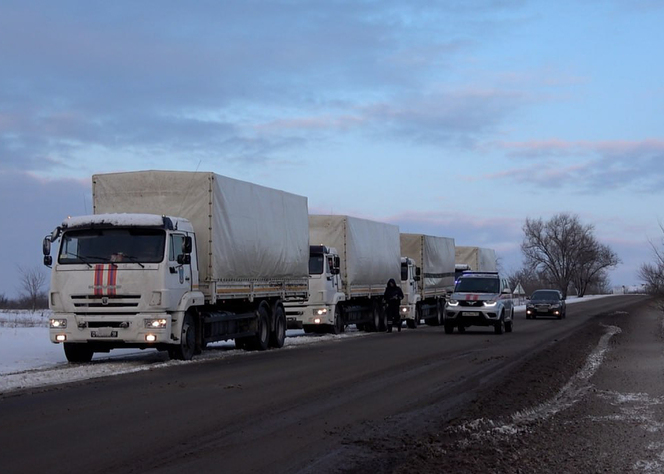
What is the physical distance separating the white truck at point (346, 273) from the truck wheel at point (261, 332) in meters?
6.11

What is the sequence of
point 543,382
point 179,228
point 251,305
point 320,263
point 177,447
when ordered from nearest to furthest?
1. point 177,447
2. point 543,382
3. point 179,228
4. point 251,305
5. point 320,263

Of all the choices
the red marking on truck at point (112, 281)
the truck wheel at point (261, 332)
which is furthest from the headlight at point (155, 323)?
the truck wheel at point (261, 332)

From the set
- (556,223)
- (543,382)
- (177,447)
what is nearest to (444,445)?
(177,447)

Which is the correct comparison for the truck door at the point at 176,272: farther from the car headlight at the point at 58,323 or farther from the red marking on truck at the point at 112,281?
the car headlight at the point at 58,323

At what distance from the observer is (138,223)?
60.9ft

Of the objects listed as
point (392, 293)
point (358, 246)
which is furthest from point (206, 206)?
point (392, 293)

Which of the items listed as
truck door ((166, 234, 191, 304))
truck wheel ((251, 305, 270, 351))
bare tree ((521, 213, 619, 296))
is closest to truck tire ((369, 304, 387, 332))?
truck wheel ((251, 305, 270, 351))

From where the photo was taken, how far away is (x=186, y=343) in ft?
63.4

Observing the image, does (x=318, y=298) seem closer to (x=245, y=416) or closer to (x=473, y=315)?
(x=473, y=315)

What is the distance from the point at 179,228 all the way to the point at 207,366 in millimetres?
3152

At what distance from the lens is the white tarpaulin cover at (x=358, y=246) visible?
106 ft

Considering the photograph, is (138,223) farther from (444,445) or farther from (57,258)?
(444,445)

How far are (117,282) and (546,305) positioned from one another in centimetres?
3617

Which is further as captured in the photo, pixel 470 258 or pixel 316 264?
pixel 470 258
